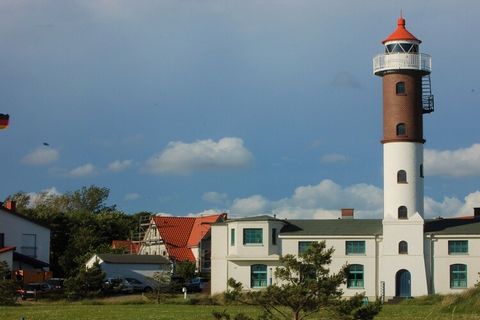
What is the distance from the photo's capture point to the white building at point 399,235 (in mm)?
61844

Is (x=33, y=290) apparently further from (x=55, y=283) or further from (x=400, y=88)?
(x=400, y=88)

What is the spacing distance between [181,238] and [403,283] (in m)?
28.3

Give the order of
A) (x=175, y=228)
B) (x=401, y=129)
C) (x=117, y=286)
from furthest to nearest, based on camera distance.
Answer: (x=175, y=228), (x=117, y=286), (x=401, y=129)

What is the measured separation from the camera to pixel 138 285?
6794cm

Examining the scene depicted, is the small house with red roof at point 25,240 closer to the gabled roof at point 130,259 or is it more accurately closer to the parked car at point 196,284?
the gabled roof at point 130,259

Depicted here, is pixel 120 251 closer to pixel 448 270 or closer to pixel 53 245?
pixel 53 245

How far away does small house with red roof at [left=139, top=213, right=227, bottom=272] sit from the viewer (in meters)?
82.4

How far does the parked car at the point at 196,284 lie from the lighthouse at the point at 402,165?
1369 cm

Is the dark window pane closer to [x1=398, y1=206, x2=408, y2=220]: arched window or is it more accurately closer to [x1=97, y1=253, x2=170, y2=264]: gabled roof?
[x1=398, y1=206, x2=408, y2=220]: arched window

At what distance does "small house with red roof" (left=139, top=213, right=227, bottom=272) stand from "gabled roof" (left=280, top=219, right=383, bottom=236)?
605 inches

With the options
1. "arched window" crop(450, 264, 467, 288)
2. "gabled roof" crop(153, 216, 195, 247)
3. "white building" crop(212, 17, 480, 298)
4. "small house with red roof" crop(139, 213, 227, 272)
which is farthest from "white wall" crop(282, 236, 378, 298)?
"gabled roof" crop(153, 216, 195, 247)

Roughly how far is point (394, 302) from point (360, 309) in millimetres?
38320

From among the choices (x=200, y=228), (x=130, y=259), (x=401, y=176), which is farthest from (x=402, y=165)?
(x=200, y=228)

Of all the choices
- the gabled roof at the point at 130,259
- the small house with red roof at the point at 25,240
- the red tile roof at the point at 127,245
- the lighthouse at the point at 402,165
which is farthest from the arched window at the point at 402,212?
the red tile roof at the point at 127,245
